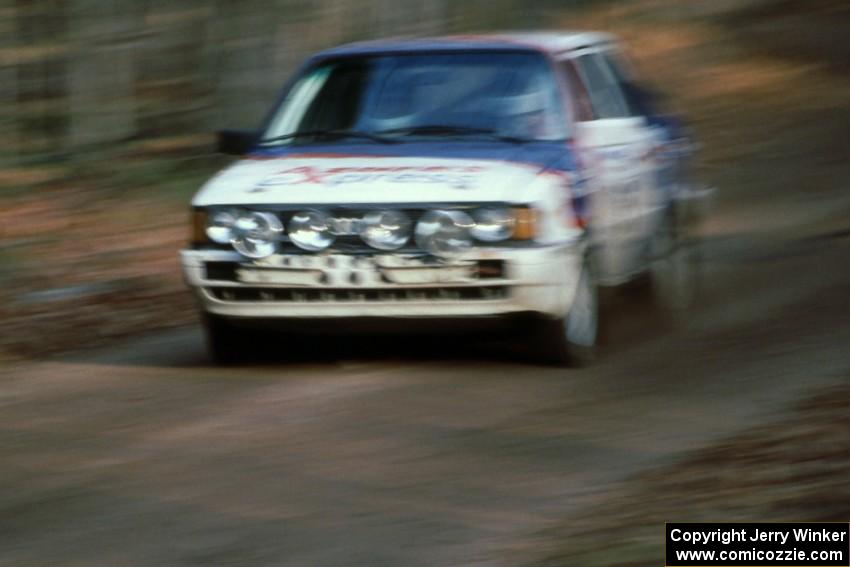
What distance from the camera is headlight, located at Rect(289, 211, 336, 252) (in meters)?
8.16

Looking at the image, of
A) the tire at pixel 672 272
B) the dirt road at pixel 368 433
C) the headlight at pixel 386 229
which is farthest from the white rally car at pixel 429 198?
the tire at pixel 672 272

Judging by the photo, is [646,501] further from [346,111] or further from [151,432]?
[346,111]

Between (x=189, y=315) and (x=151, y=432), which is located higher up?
(x=151, y=432)

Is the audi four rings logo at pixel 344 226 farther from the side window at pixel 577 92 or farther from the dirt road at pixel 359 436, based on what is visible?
the side window at pixel 577 92

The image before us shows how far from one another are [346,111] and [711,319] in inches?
109

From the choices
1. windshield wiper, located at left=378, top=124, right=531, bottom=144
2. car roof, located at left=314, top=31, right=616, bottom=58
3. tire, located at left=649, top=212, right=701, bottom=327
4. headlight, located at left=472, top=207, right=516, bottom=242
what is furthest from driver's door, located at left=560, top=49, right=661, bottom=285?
headlight, located at left=472, top=207, right=516, bottom=242

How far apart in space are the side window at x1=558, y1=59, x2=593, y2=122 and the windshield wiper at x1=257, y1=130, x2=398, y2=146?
41.6 inches

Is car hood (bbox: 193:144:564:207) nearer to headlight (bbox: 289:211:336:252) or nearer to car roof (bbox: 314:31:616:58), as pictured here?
headlight (bbox: 289:211:336:252)

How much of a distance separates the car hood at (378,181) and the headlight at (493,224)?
67 mm

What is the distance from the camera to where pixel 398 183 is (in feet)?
26.8

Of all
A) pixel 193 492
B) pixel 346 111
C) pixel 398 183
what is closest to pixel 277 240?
pixel 398 183

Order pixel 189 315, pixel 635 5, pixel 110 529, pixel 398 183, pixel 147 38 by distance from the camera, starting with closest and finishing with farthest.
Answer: pixel 110 529, pixel 398 183, pixel 189 315, pixel 147 38, pixel 635 5

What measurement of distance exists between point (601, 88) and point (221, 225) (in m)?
2.66

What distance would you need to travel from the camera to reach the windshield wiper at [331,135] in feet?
29.0
